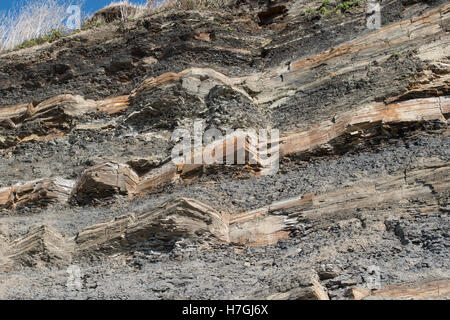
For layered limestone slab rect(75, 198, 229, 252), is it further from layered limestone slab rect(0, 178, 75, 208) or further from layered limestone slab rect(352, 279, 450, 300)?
layered limestone slab rect(352, 279, 450, 300)

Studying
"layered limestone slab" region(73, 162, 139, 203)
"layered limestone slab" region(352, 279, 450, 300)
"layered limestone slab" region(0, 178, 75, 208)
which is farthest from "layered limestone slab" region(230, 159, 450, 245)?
"layered limestone slab" region(0, 178, 75, 208)

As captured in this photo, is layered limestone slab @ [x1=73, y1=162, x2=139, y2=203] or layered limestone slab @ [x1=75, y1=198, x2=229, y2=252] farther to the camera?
layered limestone slab @ [x1=73, y1=162, x2=139, y2=203]

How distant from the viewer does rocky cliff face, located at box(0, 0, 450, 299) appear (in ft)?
29.5

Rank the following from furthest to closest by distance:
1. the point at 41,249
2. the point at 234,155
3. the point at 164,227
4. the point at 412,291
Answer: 1. the point at 234,155
2. the point at 41,249
3. the point at 164,227
4. the point at 412,291

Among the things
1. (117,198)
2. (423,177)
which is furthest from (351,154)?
(117,198)

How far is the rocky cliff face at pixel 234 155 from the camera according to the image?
8992 millimetres

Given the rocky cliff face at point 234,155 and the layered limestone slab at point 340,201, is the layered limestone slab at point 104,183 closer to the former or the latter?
the rocky cliff face at point 234,155

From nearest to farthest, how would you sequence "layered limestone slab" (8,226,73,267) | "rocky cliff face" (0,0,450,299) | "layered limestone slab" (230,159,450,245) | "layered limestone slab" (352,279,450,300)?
1. "layered limestone slab" (352,279,450,300)
2. "rocky cliff face" (0,0,450,299)
3. "layered limestone slab" (230,159,450,245)
4. "layered limestone slab" (8,226,73,267)

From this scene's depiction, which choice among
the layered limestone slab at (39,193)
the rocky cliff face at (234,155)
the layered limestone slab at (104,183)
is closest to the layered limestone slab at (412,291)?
the rocky cliff face at (234,155)

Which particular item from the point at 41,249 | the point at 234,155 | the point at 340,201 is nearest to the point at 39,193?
the point at 41,249

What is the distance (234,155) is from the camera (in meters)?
12.5

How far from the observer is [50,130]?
16.0 metres

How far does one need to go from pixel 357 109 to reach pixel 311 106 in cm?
140

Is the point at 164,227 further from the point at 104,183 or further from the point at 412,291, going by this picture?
the point at 412,291
